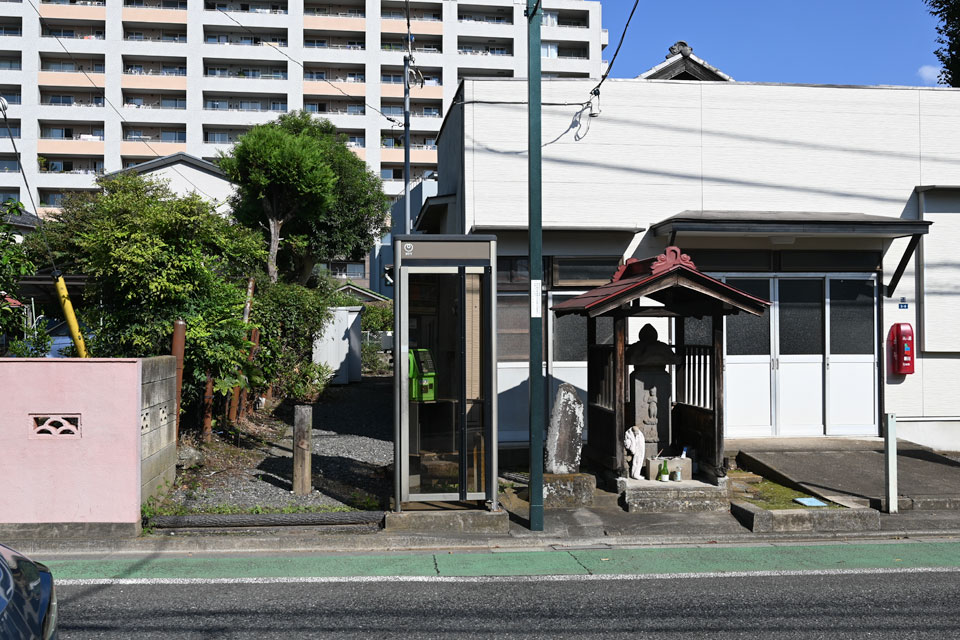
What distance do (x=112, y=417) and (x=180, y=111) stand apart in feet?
156

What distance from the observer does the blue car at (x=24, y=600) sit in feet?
8.78

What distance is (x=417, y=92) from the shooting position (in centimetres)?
5297

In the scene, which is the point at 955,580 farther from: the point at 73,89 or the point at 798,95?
the point at 73,89

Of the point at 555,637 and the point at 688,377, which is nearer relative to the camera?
the point at 555,637

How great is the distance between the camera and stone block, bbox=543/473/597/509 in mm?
8328

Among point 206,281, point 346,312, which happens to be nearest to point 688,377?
point 206,281

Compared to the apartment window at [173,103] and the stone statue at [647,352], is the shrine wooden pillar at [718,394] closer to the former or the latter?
the stone statue at [647,352]

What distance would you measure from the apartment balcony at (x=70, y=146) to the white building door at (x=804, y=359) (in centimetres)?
4838

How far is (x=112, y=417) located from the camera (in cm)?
704

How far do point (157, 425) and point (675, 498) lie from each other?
18.9ft

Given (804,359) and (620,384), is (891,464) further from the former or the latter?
(804,359)

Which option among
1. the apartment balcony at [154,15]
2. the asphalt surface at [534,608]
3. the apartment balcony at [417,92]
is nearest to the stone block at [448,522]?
the asphalt surface at [534,608]

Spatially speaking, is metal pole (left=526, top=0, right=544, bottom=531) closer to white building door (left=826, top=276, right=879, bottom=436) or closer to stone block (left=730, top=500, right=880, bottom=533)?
stone block (left=730, top=500, right=880, bottom=533)

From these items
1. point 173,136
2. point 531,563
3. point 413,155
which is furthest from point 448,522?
point 173,136
